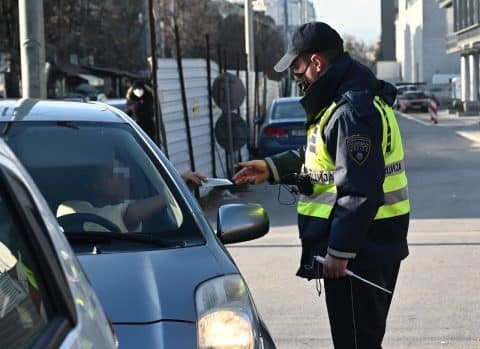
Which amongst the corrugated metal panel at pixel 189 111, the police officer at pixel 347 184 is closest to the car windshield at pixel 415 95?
the corrugated metal panel at pixel 189 111

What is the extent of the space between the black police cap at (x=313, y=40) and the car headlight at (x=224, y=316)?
1.18 metres

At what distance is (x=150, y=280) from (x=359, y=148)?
1036 mm

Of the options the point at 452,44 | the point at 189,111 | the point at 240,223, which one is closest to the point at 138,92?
the point at 189,111

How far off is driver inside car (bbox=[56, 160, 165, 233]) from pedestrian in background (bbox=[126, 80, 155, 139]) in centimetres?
1053

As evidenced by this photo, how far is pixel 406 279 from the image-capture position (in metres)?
8.57

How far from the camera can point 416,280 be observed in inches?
335

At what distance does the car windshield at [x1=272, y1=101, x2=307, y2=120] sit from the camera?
19750 millimetres

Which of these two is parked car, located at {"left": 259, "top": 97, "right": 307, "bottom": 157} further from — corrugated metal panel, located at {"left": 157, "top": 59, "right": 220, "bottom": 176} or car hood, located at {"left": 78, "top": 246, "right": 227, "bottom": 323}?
car hood, located at {"left": 78, "top": 246, "right": 227, "bottom": 323}

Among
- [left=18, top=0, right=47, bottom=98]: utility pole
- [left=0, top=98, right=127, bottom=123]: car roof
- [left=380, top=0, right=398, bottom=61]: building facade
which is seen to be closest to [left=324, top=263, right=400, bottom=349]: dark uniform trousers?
[left=0, top=98, right=127, bottom=123]: car roof

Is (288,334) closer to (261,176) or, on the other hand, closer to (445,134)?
(261,176)

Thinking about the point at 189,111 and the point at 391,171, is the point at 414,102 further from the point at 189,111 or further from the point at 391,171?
the point at 391,171

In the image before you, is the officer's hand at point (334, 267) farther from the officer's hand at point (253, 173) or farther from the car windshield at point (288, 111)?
the car windshield at point (288, 111)

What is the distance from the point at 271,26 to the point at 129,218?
84.4 meters

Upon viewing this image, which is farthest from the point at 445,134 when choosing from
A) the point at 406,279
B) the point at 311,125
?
the point at 311,125
